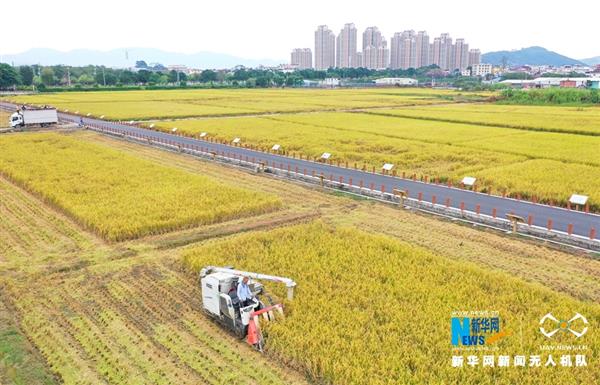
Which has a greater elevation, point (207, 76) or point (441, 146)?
point (207, 76)

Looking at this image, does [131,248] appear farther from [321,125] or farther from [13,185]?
[321,125]

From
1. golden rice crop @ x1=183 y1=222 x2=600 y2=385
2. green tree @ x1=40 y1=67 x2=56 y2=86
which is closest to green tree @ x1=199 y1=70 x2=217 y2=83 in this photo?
green tree @ x1=40 y1=67 x2=56 y2=86

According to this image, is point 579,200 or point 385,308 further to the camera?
point 579,200

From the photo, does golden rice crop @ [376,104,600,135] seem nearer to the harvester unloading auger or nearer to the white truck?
the white truck

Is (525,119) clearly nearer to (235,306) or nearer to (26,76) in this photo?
(235,306)

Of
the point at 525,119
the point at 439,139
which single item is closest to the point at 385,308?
the point at 439,139

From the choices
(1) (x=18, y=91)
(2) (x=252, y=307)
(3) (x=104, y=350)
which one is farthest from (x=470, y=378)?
(1) (x=18, y=91)
